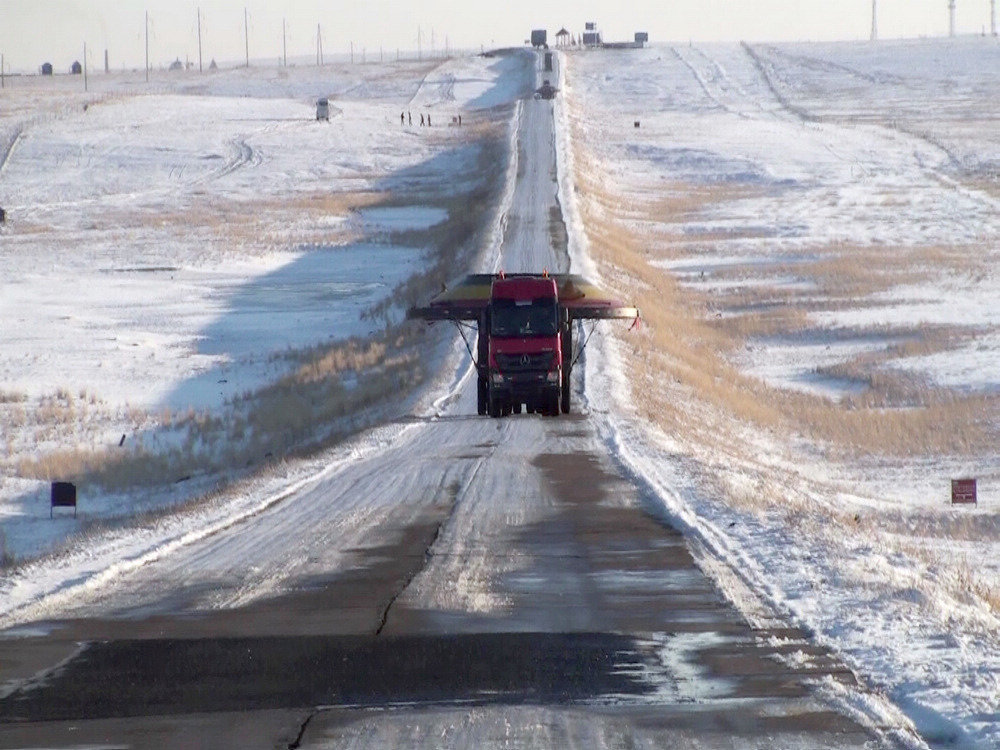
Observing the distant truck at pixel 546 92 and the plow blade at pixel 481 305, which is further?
the distant truck at pixel 546 92

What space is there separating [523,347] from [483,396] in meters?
1.36

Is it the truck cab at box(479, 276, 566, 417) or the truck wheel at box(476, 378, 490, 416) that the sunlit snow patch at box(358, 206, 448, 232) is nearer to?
the truck wheel at box(476, 378, 490, 416)

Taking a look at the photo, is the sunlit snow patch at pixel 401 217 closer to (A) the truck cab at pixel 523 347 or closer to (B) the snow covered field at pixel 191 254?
(B) the snow covered field at pixel 191 254

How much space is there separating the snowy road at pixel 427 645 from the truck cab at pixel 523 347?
8445mm

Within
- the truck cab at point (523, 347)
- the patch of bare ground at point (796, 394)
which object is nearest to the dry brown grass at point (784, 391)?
the patch of bare ground at point (796, 394)

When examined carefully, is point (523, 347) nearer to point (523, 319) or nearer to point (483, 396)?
point (523, 319)

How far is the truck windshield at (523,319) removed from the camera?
90.2 feet

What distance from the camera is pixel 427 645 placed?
11016 mm

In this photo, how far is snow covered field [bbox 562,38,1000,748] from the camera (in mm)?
12516

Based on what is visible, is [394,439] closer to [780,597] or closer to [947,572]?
[947,572]

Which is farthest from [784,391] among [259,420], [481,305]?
[259,420]

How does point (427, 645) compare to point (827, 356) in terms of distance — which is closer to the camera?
point (427, 645)

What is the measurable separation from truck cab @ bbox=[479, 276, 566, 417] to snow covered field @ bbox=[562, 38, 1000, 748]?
1.66 meters

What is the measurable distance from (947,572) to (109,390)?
24.5 m
